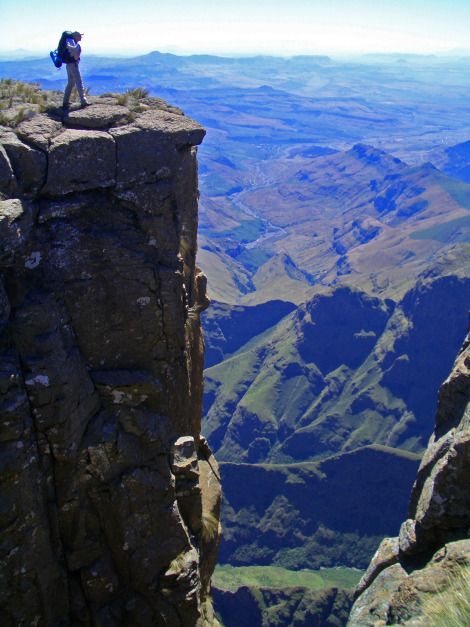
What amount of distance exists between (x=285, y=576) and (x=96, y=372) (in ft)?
576

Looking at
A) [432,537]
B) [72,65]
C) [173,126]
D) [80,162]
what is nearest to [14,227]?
[80,162]

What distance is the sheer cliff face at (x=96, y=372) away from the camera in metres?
23.1

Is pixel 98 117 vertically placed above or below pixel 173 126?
above

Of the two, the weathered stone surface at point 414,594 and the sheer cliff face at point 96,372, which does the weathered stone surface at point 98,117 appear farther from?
the weathered stone surface at point 414,594

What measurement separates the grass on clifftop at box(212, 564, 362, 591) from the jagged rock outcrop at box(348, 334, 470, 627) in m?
152

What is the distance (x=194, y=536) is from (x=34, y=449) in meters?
9.65

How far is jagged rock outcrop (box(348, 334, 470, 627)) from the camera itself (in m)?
20.7

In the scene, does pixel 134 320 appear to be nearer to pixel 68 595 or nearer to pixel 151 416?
pixel 151 416

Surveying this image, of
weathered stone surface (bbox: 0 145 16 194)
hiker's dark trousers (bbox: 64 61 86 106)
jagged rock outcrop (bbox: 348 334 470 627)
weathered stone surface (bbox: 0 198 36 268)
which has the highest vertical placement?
hiker's dark trousers (bbox: 64 61 86 106)


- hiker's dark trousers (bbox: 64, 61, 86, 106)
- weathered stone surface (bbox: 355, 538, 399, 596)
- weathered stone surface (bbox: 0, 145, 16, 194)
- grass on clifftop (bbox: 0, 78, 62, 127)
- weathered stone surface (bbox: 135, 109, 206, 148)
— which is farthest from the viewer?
hiker's dark trousers (bbox: 64, 61, 86, 106)

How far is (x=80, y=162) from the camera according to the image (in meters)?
25.5

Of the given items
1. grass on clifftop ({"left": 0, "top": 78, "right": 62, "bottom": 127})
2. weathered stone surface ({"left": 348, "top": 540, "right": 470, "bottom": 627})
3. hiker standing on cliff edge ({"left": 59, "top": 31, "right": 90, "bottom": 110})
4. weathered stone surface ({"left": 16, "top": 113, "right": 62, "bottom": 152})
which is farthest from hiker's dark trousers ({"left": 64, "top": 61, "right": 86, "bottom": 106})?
weathered stone surface ({"left": 348, "top": 540, "right": 470, "bottom": 627})

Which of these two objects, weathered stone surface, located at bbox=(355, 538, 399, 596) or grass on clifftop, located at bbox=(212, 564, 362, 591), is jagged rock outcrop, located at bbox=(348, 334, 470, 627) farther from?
grass on clifftop, located at bbox=(212, 564, 362, 591)

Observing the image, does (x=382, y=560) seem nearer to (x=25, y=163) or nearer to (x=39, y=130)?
(x=25, y=163)
